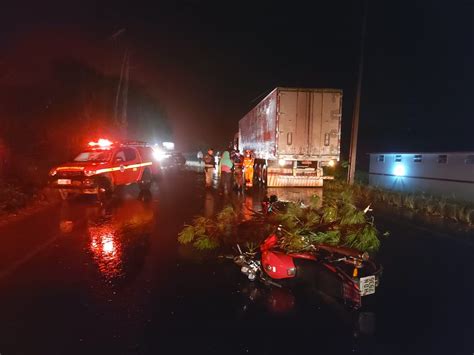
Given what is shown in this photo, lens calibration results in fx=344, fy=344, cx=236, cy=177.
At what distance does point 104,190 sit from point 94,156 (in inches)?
60.1

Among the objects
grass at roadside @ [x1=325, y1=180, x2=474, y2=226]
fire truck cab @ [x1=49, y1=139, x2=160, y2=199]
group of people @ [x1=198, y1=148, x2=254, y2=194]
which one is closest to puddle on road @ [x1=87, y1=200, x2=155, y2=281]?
fire truck cab @ [x1=49, y1=139, x2=160, y2=199]

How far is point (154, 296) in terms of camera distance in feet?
15.4

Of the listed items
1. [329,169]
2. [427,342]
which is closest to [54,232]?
[427,342]

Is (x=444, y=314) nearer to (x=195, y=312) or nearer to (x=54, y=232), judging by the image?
(x=195, y=312)

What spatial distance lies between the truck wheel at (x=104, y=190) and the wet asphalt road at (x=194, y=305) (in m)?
4.14

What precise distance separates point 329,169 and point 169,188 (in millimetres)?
11483

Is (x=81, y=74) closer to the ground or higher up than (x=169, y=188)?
higher up

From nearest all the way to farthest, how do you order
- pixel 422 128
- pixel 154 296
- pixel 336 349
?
pixel 336 349 → pixel 154 296 → pixel 422 128

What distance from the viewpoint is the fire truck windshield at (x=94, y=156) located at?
40.3ft

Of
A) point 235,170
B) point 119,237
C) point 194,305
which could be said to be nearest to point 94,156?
point 119,237

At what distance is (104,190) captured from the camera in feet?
38.8

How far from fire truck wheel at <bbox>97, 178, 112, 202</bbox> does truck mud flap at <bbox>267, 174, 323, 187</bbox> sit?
7.07m

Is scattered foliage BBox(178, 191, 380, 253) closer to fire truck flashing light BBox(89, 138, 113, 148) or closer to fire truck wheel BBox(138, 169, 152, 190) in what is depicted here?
fire truck flashing light BBox(89, 138, 113, 148)

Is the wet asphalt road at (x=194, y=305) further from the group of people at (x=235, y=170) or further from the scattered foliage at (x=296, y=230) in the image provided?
the group of people at (x=235, y=170)
